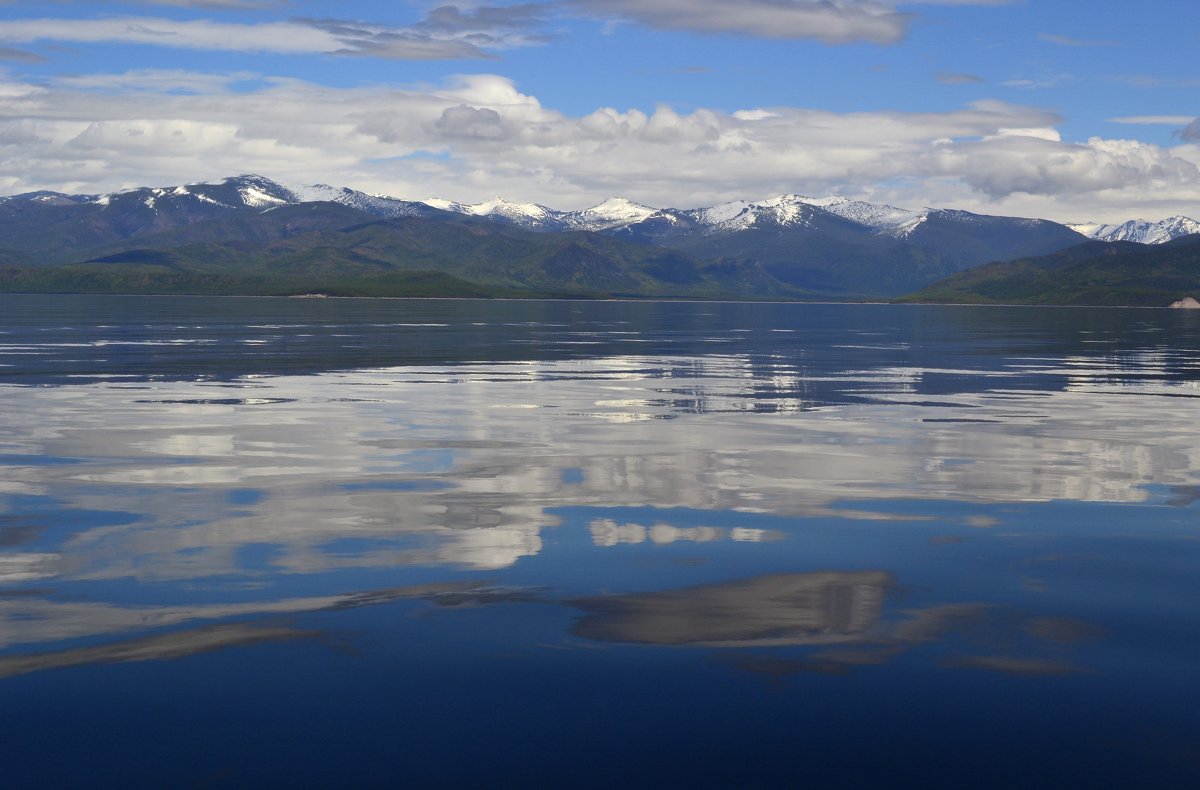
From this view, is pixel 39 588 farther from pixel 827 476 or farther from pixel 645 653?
pixel 827 476

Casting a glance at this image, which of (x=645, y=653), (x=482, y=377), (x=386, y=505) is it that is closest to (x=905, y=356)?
(x=482, y=377)

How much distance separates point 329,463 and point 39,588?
13.8 m

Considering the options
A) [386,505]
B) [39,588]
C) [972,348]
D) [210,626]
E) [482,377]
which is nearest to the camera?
[210,626]

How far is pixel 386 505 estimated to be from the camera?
1051 inches

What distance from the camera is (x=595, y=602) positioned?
61.5ft

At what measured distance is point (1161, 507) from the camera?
27328 mm

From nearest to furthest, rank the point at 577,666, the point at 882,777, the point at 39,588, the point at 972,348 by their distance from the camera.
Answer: the point at 882,777 → the point at 577,666 → the point at 39,588 → the point at 972,348

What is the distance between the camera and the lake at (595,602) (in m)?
13.1

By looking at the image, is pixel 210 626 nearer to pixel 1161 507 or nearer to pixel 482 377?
pixel 1161 507

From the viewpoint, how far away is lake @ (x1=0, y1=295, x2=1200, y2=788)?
43.0 ft

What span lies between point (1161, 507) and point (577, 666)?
1730cm

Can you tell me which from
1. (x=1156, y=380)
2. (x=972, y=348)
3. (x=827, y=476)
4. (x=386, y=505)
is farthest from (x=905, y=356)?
(x=386, y=505)

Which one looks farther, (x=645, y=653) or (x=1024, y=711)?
(x=645, y=653)

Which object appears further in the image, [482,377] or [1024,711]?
[482,377]
